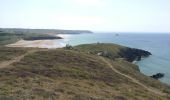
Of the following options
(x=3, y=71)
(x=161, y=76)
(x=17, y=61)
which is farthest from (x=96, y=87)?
(x=161, y=76)

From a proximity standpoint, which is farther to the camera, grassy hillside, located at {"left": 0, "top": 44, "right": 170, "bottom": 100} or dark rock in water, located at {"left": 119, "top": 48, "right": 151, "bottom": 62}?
dark rock in water, located at {"left": 119, "top": 48, "right": 151, "bottom": 62}

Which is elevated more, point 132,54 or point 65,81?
point 65,81

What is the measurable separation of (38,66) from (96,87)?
14.3m

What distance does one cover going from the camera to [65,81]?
50.7 m

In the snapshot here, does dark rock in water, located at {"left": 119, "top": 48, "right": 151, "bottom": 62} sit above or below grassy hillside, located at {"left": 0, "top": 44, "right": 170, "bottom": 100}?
below

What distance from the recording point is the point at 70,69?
60781 millimetres

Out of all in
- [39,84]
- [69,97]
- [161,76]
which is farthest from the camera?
[161,76]

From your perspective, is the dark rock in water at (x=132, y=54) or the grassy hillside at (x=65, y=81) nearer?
the grassy hillside at (x=65, y=81)

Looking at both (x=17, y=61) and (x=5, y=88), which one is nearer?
(x=5, y=88)

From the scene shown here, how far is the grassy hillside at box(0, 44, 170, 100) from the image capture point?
40.3 m

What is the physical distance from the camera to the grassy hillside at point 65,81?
40344mm

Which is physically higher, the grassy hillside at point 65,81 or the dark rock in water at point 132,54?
the grassy hillside at point 65,81

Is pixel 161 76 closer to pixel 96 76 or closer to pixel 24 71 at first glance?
pixel 96 76

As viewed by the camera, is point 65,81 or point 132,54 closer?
point 65,81
